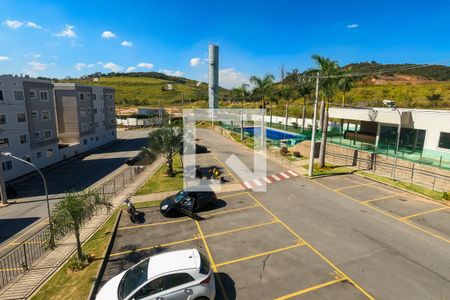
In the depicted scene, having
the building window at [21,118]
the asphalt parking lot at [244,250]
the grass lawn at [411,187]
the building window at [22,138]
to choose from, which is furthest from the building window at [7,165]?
the grass lawn at [411,187]

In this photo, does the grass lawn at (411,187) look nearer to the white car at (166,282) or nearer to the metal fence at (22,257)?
the white car at (166,282)

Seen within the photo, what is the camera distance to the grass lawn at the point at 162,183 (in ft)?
82.0

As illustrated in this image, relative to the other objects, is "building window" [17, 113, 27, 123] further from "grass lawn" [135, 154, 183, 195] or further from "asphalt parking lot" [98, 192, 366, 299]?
"asphalt parking lot" [98, 192, 366, 299]

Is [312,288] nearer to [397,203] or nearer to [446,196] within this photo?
[397,203]

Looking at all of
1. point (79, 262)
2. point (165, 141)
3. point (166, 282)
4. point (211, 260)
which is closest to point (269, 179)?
point (165, 141)

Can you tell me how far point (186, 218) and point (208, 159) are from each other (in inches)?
742

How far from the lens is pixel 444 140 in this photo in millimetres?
24734

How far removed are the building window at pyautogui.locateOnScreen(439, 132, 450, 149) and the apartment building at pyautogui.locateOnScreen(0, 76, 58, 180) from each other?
153ft

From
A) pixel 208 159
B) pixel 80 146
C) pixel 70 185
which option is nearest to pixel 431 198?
pixel 208 159

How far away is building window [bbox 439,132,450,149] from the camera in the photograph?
24.4 metres

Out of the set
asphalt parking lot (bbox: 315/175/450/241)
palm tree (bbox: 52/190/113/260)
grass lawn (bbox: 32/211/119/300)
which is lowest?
grass lawn (bbox: 32/211/119/300)

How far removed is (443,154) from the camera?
23.8 metres

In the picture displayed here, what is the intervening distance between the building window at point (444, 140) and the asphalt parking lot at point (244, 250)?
18.8m

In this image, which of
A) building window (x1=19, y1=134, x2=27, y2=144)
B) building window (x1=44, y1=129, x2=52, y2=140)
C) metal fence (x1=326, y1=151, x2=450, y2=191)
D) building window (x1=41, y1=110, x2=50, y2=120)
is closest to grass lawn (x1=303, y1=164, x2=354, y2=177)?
metal fence (x1=326, y1=151, x2=450, y2=191)
